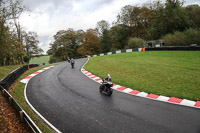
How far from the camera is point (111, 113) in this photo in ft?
25.3

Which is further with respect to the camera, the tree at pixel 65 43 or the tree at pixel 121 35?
the tree at pixel 65 43

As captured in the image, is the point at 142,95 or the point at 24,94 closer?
the point at 142,95

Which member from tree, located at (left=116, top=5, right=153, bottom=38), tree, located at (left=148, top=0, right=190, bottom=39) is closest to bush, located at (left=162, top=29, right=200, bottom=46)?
tree, located at (left=148, top=0, right=190, bottom=39)

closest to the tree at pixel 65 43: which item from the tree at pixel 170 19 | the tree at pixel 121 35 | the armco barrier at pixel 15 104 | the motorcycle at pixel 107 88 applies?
the tree at pixel 121 35

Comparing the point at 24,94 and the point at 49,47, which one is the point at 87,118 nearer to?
the point at 24,94

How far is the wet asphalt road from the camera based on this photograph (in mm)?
6316

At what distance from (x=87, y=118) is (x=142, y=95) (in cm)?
475

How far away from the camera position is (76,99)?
9.90m

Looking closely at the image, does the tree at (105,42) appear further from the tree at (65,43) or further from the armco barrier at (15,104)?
the armco barrier at (15,104)

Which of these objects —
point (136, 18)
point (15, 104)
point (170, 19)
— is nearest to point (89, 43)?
point (136, 18)

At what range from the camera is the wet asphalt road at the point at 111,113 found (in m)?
6.32

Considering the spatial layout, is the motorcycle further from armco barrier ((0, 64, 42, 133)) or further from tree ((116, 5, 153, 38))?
tree ((116, 5, 153, 38))

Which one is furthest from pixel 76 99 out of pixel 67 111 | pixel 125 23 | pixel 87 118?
pixel 125 23

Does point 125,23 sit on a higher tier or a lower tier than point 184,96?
higher
